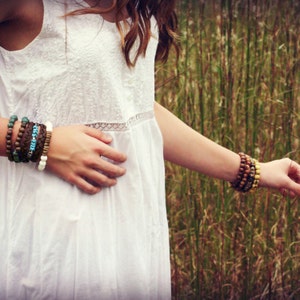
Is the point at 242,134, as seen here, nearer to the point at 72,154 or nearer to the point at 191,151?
the point at 191,151

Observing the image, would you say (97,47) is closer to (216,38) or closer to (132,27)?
(132,27)

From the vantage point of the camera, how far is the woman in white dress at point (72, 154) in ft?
3.27

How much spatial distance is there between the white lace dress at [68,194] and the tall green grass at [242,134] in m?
0.88

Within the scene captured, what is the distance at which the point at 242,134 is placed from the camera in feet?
6.73

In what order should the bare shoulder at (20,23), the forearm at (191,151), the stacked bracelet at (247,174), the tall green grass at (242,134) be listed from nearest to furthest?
the bare shoulder at (20,23)
the forearm at (191,151)
the stacked bracelet at (247,174)
the tall green grass at (242,134)

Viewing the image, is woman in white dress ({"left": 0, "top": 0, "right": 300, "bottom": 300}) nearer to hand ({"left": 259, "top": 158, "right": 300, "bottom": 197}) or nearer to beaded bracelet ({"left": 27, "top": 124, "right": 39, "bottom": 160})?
beaded bracelet ({"left": 27, "top": 124, "right": 39, "bottom": 160})

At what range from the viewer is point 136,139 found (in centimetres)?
110

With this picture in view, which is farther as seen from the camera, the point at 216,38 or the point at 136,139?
the point at 216,38

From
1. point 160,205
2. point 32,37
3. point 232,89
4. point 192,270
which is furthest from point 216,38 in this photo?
point 32,37

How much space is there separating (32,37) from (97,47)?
4.0 inches

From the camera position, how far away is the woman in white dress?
1.00 m

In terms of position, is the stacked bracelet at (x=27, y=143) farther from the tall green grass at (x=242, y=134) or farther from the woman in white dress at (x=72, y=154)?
the tall green grass at (x=242, y=134)

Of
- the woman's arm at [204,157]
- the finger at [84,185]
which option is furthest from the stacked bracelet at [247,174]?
the finger at [84,185]

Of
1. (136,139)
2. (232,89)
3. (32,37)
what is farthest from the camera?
(232,89)
